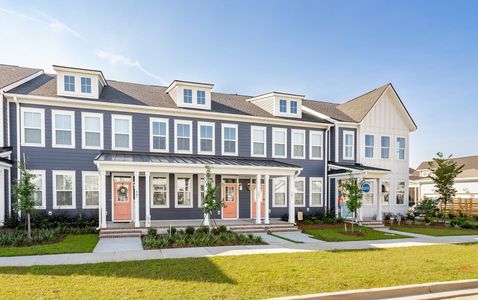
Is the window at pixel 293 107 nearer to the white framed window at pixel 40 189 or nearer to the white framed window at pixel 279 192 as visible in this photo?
the white framed window at pixel 279 192

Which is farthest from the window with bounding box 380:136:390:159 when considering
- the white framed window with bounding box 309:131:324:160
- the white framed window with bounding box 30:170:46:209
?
the white framed window with bounding box 30:170:46:209

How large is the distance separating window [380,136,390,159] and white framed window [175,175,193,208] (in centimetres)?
1355

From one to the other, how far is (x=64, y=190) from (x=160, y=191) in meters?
4.65

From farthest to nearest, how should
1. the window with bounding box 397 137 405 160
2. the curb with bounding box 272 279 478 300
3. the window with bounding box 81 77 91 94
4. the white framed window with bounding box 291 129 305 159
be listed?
the window with bounding box 397 137 405 160
the white framed window with bounding box 291 129 305 159
the window with bounding box 81 77 91 94
the curb with bounding box 272 279 478 300

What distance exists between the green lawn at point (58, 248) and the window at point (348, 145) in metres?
15.8

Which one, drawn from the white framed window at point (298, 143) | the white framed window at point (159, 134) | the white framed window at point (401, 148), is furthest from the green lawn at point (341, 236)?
the white framed window at point (401, 148)

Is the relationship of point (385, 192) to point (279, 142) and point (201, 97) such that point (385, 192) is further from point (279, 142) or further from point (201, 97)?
point (201, 97)

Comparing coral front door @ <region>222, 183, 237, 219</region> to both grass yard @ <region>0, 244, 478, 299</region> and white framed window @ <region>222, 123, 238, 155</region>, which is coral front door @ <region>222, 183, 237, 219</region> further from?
A: grass yard @ <region>0, 244, 478, 299</region>

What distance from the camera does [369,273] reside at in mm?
7609

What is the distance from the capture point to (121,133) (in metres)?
16.1

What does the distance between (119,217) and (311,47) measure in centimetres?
1412

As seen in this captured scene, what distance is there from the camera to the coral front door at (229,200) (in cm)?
1798

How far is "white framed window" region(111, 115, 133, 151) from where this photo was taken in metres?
15.9

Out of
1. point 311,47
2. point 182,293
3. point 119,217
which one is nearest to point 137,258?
point 182,293
